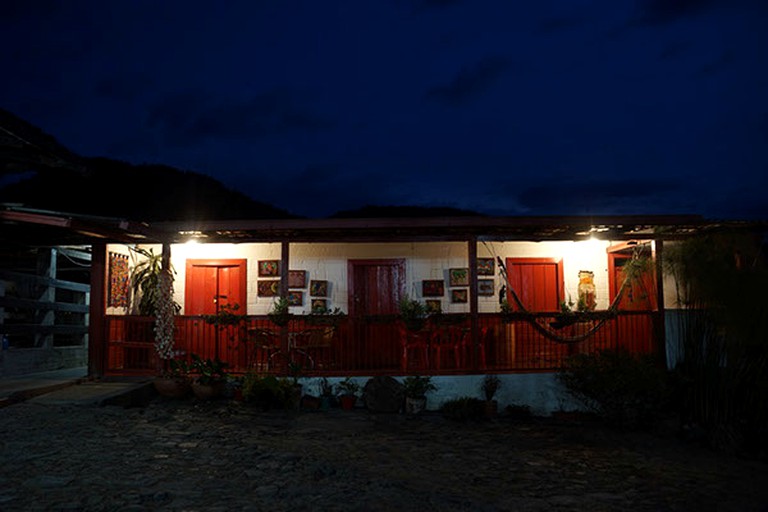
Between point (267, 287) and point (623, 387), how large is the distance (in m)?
6.59

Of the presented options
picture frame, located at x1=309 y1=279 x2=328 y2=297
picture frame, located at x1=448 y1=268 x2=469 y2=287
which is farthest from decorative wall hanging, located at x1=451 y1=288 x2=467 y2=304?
picture frame, located at x1=309 y1=279 x2=328 y2=297

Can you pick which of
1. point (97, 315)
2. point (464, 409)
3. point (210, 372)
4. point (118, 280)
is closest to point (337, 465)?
point (464, 409)

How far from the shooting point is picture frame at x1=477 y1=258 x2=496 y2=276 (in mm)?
12344

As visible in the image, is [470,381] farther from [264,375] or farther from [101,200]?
[101,200]

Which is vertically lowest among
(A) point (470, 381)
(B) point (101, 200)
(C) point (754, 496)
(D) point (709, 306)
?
(C) point (754, 496)

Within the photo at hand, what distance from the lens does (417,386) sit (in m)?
9.70

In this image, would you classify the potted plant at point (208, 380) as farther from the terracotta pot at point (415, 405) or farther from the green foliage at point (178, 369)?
the terracotta pot at point (415, 405)

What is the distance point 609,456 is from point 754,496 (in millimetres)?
1518

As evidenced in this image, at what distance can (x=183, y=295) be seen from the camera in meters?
12.3

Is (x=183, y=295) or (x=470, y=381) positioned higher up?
(x=183, y=295)

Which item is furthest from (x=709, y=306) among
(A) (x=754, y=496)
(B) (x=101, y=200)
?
(B) (x=101, y=200)

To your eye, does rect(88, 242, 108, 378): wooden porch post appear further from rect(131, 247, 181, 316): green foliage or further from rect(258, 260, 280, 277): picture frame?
rect(258, 260, 280, 277): picture frame

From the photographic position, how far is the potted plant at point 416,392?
9.62 meters

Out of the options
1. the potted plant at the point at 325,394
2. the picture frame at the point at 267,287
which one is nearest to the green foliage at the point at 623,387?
the potted plant at the point at 325,394
